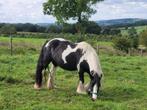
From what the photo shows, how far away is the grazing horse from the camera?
970 centimetres

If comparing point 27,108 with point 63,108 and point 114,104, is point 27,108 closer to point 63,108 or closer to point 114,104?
point 63,108

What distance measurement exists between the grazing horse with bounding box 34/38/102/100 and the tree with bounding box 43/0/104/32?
121 ft

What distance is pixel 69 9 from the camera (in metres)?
49.1

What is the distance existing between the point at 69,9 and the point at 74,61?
3917 cm

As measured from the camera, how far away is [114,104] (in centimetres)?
891

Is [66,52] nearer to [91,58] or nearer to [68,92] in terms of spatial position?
[91,58]

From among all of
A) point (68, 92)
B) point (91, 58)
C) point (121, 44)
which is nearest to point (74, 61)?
point (91, 58)

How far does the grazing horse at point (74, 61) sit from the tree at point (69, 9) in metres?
36.8

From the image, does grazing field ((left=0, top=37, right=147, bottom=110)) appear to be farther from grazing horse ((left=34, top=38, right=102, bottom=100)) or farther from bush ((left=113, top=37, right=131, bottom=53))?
bush ((left=113, top=37, right=131, bottom=53))

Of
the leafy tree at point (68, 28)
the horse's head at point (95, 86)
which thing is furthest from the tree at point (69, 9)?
the horse's head at point (95, 86)

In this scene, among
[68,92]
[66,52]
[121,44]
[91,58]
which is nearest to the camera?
[91,58]

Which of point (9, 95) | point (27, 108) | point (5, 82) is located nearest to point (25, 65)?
point (5, 82)

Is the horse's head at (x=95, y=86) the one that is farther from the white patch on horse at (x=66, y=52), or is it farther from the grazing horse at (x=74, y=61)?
the white patch on horse at (x=66, y=52)

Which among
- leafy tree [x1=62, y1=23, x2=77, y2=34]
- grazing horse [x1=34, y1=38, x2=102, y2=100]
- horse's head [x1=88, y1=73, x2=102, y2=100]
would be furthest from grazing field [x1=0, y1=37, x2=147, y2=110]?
leafy tree [x1=62, y1=23, x2=77, y2=34]
